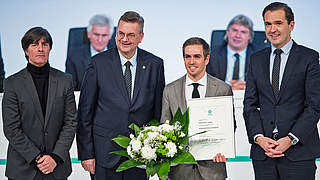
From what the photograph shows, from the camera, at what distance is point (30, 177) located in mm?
2941

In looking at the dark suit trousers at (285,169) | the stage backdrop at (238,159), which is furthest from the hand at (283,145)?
the stage backdrop at (238,159)

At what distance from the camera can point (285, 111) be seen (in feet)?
9.38

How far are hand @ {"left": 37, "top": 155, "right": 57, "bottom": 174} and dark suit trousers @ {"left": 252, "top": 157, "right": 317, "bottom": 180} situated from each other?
1481 millimetres

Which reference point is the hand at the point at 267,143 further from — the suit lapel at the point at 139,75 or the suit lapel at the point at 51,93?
the suit lapel at the point at 51,93

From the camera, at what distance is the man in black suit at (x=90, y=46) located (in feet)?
17.9

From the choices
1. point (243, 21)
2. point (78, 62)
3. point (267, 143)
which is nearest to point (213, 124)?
point (267, 143)

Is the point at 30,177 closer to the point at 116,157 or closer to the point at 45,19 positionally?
the point at 116,157

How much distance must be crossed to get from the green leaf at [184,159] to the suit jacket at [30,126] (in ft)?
3.09

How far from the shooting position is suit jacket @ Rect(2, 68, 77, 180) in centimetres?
293

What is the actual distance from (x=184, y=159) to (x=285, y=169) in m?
0.82

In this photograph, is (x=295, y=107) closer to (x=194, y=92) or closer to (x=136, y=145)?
(x=194, y=92)

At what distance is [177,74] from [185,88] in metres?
2.36

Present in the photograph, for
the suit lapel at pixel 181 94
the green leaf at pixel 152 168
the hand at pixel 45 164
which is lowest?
the hand at pixel 45 164

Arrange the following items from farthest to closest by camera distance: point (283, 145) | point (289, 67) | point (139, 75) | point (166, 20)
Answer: point (166, 20)
point (139, 75)
point (289, 67)
point (283, 145)
